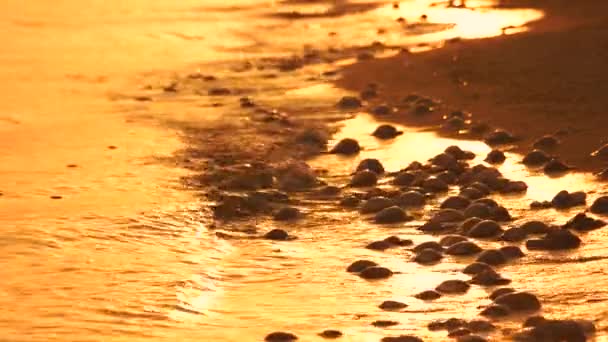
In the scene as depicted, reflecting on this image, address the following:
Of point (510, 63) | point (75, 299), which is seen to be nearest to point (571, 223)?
point (75, 299)

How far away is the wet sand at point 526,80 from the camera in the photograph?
10773 mm

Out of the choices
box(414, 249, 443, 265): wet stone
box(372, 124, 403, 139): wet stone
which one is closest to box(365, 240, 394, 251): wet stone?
box(414, 249, 443, 265): wet stone

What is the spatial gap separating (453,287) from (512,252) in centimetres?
67

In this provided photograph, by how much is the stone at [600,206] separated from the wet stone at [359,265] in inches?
58.0

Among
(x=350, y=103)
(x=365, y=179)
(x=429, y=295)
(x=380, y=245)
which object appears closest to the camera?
(x=429, y=295)

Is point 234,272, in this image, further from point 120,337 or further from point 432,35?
point 432,35

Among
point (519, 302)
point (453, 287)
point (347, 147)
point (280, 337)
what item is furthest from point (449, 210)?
point (347, 147)

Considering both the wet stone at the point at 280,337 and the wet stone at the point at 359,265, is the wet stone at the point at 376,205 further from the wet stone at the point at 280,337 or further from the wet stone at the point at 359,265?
the wet stone at the point at 280,337

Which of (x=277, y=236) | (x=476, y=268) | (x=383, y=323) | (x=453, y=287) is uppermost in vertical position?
(x=277, y=236)

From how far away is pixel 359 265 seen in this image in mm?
7371

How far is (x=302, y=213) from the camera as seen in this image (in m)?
8.81

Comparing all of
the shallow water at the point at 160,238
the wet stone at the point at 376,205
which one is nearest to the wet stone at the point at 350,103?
the shallow water at the point at 160,238

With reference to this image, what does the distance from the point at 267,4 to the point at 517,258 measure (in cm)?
1501

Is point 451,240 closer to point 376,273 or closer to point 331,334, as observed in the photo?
point 376,273
